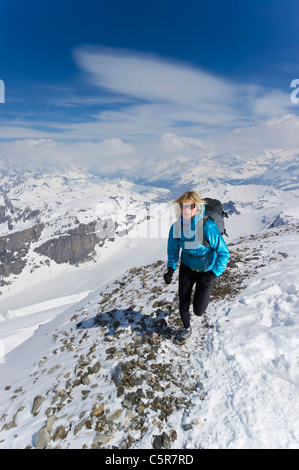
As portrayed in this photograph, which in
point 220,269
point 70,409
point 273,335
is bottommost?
point 70,409

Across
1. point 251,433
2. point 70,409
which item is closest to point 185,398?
point 251,433

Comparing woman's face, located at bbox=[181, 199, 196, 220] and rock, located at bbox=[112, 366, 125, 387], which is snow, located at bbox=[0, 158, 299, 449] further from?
woman's face, located at bbox=[181, 199, 196, 220]

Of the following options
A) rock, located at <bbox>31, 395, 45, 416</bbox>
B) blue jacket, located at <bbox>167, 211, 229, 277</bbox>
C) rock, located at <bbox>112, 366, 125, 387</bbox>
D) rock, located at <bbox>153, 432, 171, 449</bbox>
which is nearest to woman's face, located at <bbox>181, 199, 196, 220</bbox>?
blue jacket, located at <bbox>167, 211, 229, 277</bbox>

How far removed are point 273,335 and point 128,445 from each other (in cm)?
446

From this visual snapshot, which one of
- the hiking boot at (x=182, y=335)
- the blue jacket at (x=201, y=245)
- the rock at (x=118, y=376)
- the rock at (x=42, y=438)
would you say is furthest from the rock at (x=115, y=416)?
the blue jacket at (x=201, y=245)

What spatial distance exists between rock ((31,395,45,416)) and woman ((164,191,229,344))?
15.5ft

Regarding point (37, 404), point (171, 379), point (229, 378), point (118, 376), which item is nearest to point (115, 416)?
point (118, 376)

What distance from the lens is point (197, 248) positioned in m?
6.29

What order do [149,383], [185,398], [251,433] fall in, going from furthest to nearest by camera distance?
[149,383], [185,398], [251,433]

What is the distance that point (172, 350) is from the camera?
23.1ft

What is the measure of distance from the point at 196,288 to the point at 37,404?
5232 mm

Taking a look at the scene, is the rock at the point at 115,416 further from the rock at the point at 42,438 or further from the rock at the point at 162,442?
the rock at the point at 42,438

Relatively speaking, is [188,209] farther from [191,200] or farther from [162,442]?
[162,442]
